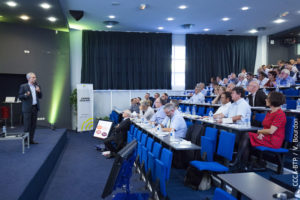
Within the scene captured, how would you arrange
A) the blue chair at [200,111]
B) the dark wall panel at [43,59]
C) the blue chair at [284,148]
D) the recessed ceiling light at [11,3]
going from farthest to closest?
the dark wall panel at [43,59] < the blue chair at [200,111] < the recessed ceiling light at [11,3] < the blue chair at [284,148]

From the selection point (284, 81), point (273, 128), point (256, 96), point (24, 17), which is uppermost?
point (24, 17)

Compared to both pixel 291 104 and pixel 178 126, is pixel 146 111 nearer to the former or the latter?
pixel 178 126

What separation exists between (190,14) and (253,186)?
8156 mm

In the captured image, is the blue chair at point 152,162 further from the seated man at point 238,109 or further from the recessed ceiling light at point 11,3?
the recessed ceiling light at point 11,3

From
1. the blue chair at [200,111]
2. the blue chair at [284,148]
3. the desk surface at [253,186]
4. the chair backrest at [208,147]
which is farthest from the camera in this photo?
the blue chair at [200,111]

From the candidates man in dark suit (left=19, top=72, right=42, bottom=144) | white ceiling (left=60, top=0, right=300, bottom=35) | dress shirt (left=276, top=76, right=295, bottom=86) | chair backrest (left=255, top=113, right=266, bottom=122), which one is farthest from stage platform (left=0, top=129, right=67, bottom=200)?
dress shirt (left=276, top=76, right=295, bottom=86)

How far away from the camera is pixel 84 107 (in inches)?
391

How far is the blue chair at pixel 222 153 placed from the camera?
10.2ft

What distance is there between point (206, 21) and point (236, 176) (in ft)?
29.1

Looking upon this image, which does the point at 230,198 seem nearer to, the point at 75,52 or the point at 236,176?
the point at 236,176

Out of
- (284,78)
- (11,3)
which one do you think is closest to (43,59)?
(11,3)

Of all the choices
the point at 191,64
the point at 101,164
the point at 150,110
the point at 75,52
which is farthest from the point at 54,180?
the point at 191,64

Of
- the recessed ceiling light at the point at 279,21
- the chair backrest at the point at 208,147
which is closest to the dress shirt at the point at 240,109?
the chair backrest at the point at 208,147

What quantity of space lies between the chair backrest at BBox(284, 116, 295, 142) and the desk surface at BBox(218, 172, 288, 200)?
2.24m
